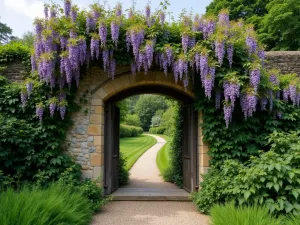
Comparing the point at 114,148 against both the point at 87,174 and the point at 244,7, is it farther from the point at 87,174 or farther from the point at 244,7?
the point at 244,7

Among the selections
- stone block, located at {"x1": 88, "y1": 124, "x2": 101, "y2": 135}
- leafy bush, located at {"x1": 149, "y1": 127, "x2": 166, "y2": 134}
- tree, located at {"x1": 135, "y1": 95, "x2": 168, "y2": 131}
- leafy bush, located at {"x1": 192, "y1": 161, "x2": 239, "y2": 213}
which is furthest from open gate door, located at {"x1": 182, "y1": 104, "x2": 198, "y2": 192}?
tree, located at {"x1": 135, "y1": 95, "x2": 168, "y2": 131}

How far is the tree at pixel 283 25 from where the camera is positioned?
14.3 meters

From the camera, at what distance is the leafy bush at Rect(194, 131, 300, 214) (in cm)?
413

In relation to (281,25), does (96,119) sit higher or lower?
lower

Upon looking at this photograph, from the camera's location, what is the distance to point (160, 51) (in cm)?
533

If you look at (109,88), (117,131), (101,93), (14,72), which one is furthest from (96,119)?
(14,72)

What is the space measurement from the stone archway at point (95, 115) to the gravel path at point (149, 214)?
732 millimetres

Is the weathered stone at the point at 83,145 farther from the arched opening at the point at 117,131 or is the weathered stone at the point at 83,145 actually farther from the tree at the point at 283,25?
the tree at the point at 283,25

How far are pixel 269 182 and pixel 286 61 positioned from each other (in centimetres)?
346

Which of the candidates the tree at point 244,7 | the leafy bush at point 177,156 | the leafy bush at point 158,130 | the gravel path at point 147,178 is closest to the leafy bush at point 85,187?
the gravel path at point 147,178

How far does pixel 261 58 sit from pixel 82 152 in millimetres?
3882

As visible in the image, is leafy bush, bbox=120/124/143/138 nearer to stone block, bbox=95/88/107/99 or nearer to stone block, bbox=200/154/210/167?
stone block, bbox=95/88/107/99

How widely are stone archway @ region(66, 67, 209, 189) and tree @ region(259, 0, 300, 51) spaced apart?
1001 centimetres

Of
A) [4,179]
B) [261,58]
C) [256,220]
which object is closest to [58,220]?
[4,179]
